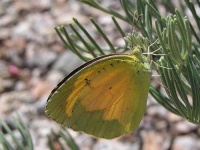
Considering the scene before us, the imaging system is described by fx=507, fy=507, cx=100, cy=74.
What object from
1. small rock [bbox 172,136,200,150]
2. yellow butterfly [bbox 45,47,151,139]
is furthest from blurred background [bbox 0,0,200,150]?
yellow butterfly [bbox 45,47,151,139]

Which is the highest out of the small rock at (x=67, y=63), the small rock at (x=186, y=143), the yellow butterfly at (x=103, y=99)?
the yellow butterfly at (x=103, y=99)

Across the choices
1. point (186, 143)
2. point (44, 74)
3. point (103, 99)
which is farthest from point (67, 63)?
point (103, 99)

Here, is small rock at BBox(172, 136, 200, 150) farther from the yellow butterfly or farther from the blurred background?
the yellow butterfly

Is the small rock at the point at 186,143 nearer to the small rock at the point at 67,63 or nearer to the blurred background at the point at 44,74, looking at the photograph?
the blurred background at the point at 44,74

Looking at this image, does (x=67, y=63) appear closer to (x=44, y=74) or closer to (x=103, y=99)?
(x=44, y=74)

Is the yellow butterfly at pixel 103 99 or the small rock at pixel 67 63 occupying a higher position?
the yellow butterfly at pixel 103 99

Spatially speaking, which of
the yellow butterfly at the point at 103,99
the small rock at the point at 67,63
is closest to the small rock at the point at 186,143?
the small rock at the point at 67,63
